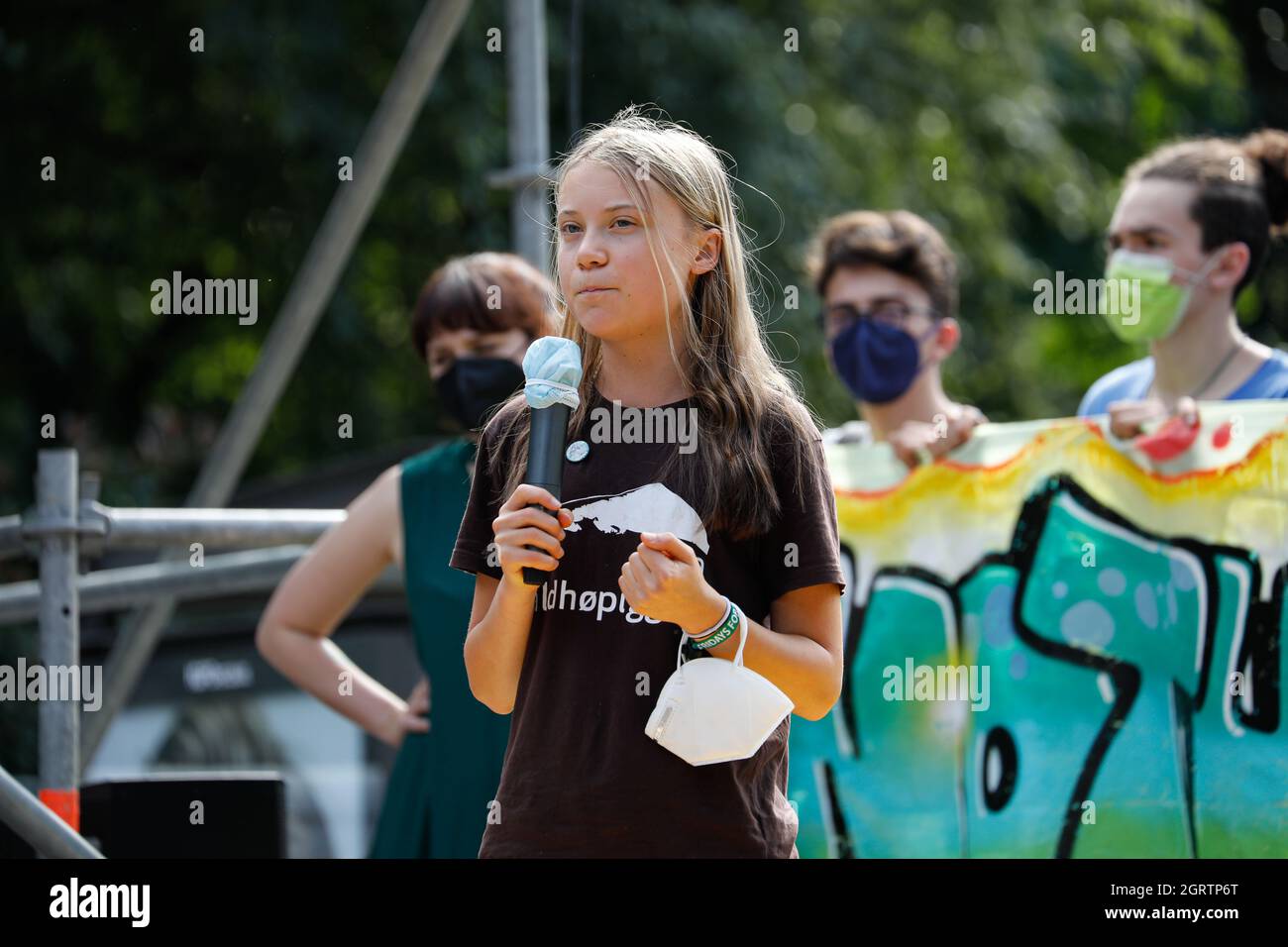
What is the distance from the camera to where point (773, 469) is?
2.27 m

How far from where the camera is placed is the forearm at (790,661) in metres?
2.13

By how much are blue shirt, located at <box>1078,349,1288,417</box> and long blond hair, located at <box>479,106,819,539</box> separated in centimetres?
168

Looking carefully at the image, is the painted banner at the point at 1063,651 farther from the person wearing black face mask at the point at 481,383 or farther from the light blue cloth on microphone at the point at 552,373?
the light blue cloth on microphone at the point at 552,373

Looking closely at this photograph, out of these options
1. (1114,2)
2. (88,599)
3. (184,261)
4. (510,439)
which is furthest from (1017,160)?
(510,439)

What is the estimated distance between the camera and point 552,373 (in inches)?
85.7

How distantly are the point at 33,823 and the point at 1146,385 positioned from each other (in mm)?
2570

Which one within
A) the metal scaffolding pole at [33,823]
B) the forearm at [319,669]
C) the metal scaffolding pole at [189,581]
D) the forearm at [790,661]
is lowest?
the metal scaffolding pole at [33,823]

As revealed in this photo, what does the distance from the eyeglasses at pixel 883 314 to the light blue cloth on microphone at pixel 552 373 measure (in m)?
2.30

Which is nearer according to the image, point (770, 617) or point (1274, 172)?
point (770, 617)

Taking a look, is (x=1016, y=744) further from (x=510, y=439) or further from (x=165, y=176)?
(x=165, y=176)

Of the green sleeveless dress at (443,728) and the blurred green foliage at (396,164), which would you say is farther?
the blurred green foliage at (396,164)

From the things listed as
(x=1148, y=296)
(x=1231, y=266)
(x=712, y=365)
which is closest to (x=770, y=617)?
(x=712, y=365)

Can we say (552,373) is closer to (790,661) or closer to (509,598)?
(509,598)

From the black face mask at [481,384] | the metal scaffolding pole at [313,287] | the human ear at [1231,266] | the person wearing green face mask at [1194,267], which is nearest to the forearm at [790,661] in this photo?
the black face mask at [481,384]
